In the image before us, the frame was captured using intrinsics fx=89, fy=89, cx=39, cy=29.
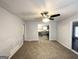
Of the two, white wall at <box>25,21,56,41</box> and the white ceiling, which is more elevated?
the white ceiling

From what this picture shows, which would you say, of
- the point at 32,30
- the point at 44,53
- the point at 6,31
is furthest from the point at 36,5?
the point at 32,30

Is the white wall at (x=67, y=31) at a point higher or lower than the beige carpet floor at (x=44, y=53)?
higher

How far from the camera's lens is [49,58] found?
419 centimetres

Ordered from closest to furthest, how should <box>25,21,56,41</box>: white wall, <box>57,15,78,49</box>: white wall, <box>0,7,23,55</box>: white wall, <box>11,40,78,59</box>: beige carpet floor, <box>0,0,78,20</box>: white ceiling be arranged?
<box>0,0,78,20</box>: white ceiling
<box>0,7,23,55</box>: white wall
<box>11,40,78,59</box>: beige carpet floor
<box>57,15,78,49</box>: white wall
<box>25,21,56,41</box>: white wall

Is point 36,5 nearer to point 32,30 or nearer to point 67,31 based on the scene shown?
point 67,31

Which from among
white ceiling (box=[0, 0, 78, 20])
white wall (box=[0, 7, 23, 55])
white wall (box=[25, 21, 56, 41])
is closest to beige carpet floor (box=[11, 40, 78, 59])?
white wall (box=[0, 7, 23, 55])

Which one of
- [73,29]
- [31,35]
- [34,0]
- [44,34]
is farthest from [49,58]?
[44,34]

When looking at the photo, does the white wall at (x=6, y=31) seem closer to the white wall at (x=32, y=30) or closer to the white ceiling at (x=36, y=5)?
the white ceiling at (x=36, y=5)

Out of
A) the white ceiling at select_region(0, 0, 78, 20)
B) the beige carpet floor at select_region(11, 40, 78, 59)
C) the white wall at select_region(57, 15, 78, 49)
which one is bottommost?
the beige carpet floor at select_region(11, 40, 78, 59)

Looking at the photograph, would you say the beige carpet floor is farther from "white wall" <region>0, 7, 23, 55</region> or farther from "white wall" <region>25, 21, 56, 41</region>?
"white wall" <region>25, 21, 56, 41</region>

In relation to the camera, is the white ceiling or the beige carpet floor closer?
the white ceiling

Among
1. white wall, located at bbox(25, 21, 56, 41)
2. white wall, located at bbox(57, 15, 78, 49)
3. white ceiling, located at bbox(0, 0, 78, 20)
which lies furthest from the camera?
white wall, located at bbox(25, 21, 56, 41)

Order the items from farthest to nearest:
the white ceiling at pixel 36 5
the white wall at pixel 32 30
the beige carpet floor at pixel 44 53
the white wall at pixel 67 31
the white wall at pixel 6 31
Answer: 1. the white wall at pixel 32 30
2. the white wall at pixel 67 31
3. the beige carpet floor at pixel 44 53
4. the white wall at pixel 6 31
5. the white ceiling at pixel 36 5

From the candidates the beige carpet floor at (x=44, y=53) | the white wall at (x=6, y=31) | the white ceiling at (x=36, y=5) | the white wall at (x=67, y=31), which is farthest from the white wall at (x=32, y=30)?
the white ceiling at (x=36, y=5)
